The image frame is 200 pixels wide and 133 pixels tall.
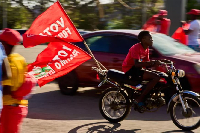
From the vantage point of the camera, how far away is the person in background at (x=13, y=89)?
151 inches

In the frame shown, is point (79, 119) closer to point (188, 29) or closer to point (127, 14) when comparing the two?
point (188, 29)

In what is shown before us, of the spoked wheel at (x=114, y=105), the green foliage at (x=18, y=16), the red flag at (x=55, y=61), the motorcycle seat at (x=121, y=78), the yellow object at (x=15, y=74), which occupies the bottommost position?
the green foliage at (x=18, y=16)

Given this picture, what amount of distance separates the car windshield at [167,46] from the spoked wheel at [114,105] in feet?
5.97

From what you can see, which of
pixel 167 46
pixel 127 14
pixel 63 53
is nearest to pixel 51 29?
pixel 63 53

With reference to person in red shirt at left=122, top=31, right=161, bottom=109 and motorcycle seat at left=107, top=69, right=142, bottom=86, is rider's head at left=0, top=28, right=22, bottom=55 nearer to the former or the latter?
person in red shirt at left=122, top=31, right=161, bottom=109

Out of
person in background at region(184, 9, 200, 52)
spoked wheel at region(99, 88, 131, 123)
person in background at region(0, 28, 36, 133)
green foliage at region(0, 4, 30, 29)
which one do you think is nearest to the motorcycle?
spoked wheel at region(99, 88, 131, 123)

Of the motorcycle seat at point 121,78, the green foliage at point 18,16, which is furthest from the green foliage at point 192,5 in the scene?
the motorcycle seat at point 121,78

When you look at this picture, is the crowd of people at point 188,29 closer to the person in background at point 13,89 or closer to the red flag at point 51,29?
the red flag at point 51,29

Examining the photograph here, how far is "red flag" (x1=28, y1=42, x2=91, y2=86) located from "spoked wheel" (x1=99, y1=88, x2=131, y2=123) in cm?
119

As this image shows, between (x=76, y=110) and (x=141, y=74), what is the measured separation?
1773 mm

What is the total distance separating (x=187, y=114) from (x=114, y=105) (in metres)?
1.28

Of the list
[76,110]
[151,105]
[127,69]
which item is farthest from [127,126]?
[76,110]

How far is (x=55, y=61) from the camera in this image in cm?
527

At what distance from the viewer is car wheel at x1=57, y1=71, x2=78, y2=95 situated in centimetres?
902
